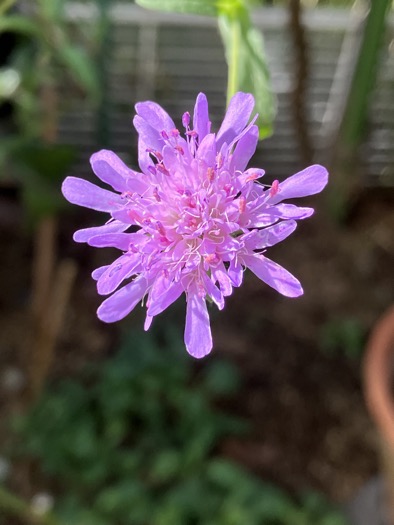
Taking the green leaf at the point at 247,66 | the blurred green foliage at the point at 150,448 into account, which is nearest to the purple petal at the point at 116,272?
the green leaf at the point at 247,66

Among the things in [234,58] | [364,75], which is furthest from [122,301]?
[364,75]

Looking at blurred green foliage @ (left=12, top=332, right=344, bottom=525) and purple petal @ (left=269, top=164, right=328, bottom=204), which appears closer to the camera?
purple petal @ (left=269, top=164, right=328, bottom=204)

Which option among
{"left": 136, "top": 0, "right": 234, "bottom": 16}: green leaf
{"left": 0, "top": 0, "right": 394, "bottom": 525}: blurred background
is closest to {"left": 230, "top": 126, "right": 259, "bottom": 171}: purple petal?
{"left": 136, "top": 0, "right": 234, "bottom": 16}: green leaf

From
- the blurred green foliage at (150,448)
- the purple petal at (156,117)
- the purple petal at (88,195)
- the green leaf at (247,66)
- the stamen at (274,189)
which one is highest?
the green leaf at (247,66)

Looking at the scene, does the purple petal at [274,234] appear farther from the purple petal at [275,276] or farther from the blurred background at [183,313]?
the blurred background at [183,313]

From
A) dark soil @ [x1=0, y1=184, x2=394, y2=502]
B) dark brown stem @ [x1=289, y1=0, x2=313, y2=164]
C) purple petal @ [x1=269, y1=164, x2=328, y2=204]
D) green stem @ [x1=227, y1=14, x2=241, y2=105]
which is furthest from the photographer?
dark soil @ [x1=0, y1=184, x2=394, y2=502]

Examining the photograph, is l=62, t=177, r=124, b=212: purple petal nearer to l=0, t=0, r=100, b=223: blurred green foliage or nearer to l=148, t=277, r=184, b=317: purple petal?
l=148, t=277, r=184, b=317: purple petal

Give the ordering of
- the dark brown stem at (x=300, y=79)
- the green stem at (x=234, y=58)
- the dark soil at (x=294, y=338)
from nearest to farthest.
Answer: the green stem at (x=234, y=58)
the dark brown stem at (x=300, y=79)
the dark soil at (x=294, y=338)
